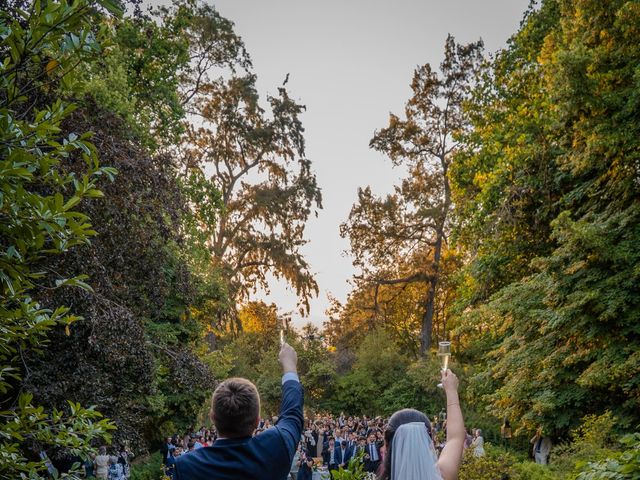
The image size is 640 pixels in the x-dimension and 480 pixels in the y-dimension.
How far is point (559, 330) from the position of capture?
14539 millimetres

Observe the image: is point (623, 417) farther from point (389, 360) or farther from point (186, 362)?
point (389, 360)

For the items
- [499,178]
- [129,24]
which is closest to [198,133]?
[129,24]

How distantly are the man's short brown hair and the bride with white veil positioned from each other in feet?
3.82

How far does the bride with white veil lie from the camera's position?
3.18m

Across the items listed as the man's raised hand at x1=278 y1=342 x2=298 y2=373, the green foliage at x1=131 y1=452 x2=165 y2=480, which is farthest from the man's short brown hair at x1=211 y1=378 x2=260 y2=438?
the green foliage at x1=131 y1=452 x2=165 y2=480

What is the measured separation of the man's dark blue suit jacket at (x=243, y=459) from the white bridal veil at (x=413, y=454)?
1121 mm

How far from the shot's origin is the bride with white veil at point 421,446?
318 centimetres

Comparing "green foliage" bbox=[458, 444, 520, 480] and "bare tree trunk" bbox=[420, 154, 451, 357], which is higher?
"bare tree trunk" bbox=[420, 154, 451, 357]

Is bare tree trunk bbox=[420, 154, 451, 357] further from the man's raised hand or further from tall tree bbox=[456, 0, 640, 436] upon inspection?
the man's raised hand

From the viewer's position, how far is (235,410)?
2477mm

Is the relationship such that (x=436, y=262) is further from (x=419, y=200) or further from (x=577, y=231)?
(x=577, y=231)

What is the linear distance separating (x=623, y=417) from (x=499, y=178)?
25.5 ft

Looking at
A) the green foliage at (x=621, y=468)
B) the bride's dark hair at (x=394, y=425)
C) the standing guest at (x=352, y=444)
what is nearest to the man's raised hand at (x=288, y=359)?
the bride's dark hair at (x=394, y=425)

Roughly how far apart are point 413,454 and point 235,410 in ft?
4.62
